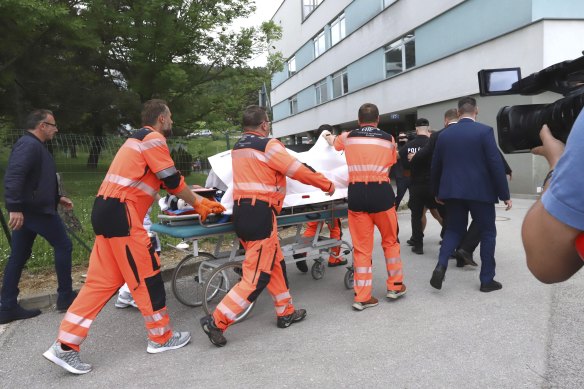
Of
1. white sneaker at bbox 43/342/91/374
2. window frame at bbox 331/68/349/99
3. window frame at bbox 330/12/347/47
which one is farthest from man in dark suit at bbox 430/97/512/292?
window frame at bbox 330/12/347/47

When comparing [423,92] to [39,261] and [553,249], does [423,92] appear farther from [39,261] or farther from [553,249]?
[553,249]

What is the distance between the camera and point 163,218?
14.1 feet

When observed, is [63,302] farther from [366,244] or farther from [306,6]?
[306,6]

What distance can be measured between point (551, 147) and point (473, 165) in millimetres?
3547

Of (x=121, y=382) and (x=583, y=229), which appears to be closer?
(x=583, y=229)

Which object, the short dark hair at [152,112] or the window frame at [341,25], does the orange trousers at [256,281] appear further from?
the window frame at [341,25]

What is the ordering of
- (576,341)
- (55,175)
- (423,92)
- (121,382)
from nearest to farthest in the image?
(121,382), (576,341), (55,175), (423,92)

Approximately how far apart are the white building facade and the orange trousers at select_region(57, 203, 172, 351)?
16.0 feet

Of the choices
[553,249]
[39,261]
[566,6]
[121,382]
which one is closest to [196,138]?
[39,261]

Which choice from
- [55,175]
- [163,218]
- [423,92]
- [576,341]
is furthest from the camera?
[423,92]

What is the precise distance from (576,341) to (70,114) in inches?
656

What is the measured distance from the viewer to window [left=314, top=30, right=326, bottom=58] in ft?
94.0

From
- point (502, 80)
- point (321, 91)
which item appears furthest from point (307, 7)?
point (502, 80)

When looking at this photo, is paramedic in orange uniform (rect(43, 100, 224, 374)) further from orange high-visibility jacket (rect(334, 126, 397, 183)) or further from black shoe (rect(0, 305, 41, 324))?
orange high-visibility jacket (rect(334, 126, 397, 183))
